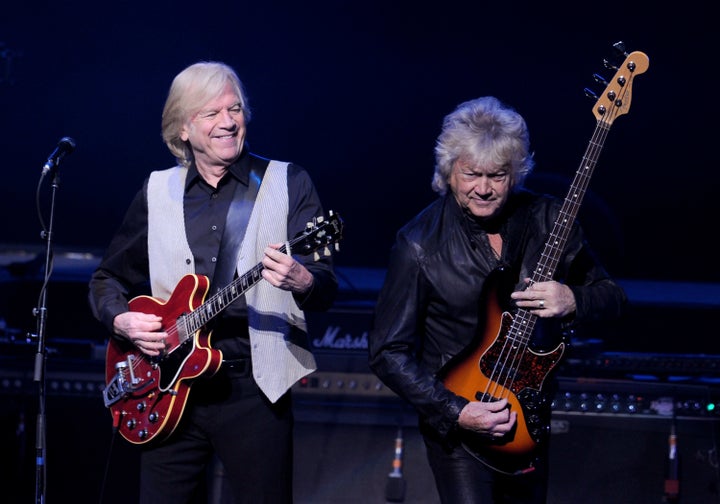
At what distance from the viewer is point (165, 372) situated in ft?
12.0

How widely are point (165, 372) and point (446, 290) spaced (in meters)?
1.07

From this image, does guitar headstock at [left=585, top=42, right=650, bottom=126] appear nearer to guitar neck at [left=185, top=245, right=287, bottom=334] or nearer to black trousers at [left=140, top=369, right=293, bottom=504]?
guitar neck at [left=185, top=245, right=287, bottom=334]

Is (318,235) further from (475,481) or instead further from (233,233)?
(475,481)

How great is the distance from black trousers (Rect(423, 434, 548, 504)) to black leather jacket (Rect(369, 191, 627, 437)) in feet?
0.34

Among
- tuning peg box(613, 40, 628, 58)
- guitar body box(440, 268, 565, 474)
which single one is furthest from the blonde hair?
tuning peg box(613, 40, 628, 58)

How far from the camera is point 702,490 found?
4.81 meters

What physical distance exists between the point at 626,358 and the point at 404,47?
250 cm

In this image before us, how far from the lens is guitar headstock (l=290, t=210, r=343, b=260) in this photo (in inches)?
132

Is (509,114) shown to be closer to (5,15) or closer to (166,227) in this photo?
(166,227)

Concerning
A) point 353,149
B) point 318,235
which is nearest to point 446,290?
point 318,235

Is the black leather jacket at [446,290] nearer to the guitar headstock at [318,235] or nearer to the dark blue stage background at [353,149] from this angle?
the guitar headstock at [318,235]

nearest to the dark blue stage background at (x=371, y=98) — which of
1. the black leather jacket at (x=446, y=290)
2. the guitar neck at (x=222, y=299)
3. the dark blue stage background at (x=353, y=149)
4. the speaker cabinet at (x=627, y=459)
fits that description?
the dark blue stage background at (x=353, y=149)

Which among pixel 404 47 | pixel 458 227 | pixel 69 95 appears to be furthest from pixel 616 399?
pixel 69 95

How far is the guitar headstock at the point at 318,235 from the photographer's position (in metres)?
3.36
